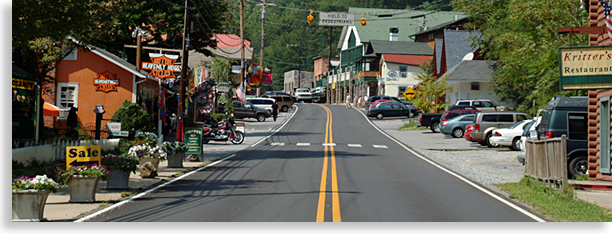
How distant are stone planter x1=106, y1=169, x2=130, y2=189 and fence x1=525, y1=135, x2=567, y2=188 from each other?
997cm

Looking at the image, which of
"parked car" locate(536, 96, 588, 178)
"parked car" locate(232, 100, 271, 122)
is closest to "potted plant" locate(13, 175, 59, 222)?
"parked car" locate(536, 96, 588, 178)

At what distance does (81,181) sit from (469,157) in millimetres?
16815

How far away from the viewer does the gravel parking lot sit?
55.4 feet

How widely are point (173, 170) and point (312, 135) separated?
19.6m

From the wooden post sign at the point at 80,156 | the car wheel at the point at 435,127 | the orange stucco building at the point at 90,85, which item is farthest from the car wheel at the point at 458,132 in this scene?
the wooden post sign at the point at 80,156

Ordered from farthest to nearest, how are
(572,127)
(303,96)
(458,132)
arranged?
(303,96), (458,132), (572,127)

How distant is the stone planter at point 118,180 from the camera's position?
12453mm

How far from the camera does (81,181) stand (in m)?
10.7

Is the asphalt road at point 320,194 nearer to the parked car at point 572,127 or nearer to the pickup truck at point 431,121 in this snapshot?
the parked car at point 572,127

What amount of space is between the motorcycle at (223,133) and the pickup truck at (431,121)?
1522 cm

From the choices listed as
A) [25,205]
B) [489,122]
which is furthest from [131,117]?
[489,122]

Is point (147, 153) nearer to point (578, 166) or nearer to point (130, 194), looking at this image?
point (130, 194)

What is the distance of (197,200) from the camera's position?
1108 centimetres
